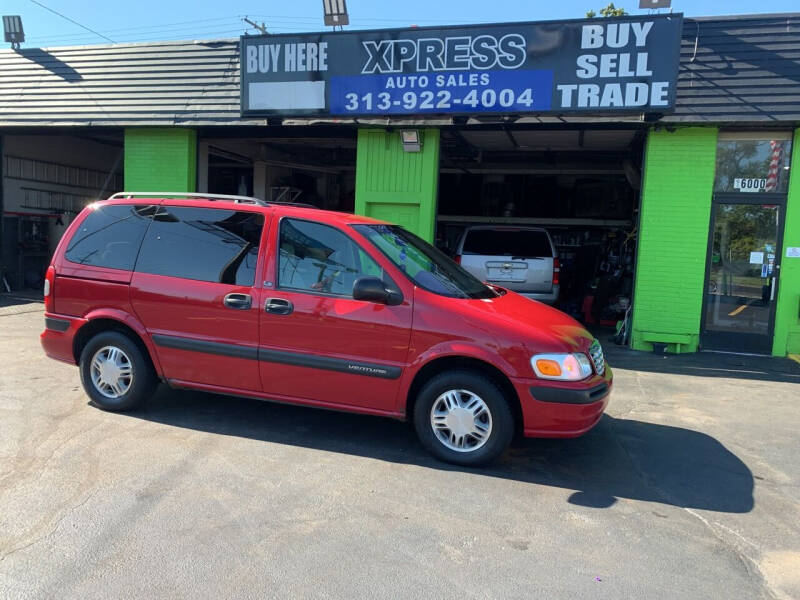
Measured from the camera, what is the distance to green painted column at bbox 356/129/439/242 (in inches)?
383

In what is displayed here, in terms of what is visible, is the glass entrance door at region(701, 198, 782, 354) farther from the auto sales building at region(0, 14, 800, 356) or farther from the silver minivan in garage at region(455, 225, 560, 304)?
the silver minivan in garage at region(455, 225, 560, 304)

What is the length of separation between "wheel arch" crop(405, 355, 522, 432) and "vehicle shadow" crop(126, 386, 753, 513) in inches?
19.9

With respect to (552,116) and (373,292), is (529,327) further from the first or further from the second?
(552,116)

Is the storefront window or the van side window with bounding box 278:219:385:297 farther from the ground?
the storefront window

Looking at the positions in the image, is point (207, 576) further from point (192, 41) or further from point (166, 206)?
point (192, 41)

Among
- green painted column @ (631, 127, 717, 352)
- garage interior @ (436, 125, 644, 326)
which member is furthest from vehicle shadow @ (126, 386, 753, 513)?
garage interior @ (436, 125, 644, 326)

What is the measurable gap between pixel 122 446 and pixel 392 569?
258 cm

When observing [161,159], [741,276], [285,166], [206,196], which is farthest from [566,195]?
[206,196]

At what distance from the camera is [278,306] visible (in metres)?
4.75

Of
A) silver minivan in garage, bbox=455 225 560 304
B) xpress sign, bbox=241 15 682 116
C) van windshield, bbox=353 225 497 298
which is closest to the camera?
van windshield, bbox=353 225 497 298

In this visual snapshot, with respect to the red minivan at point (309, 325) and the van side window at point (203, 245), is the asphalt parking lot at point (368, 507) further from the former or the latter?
the van side window at point (203, 245)

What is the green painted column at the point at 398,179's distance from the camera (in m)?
9.73

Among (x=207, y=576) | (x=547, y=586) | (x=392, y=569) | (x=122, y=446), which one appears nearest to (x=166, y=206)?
(x=122, y=446)

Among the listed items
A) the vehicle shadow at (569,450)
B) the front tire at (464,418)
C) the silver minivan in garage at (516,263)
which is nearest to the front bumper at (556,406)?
the front tire at (464,418)
